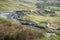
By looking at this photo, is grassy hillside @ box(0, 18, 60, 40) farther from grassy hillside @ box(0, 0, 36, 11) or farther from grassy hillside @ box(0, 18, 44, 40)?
grassy hillside @ box(0, 0, 36, 11)

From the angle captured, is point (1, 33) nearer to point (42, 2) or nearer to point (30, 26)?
point (30, 26)

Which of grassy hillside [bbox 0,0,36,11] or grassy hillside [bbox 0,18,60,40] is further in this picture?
grassy hillside [bbox 0,0,36,11]

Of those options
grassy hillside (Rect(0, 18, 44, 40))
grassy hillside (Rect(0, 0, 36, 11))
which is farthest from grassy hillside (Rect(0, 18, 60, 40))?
grassy hillside (Rect(0, 0, 36, 11))

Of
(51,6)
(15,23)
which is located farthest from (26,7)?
(15,23)

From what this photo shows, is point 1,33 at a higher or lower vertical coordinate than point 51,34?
higher

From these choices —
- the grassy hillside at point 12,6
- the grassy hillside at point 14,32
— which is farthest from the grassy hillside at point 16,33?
the grassy hillside at point 12,6

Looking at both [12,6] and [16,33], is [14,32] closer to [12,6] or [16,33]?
[16,33]

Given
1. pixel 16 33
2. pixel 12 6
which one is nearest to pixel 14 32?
pixel 16 33

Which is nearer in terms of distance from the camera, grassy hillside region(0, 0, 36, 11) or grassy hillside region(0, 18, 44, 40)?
grassy hillside region(0, 18, 44, 40)

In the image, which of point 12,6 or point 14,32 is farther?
point 12,6

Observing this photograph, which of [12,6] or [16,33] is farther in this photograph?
[12,6]

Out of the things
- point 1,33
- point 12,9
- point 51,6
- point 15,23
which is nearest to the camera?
point 1,33
